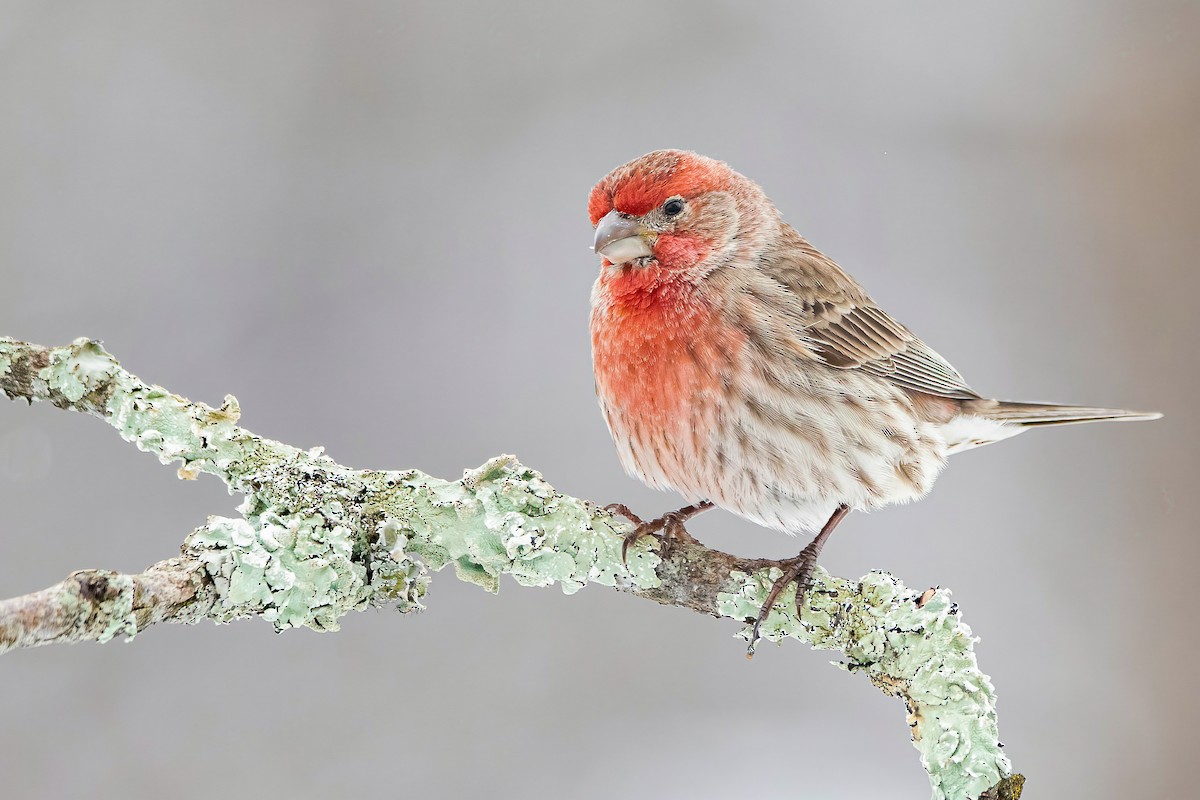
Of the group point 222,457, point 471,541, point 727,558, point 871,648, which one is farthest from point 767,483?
point 222,457

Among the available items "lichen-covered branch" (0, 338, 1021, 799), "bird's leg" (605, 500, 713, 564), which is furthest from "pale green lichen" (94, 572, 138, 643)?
"bird's leg" (605, 500, 713, 564)

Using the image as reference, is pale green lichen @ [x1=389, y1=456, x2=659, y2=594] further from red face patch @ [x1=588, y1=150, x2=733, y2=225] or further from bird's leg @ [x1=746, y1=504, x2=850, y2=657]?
red face patch @ [x1=588, y1=150, x2=733, y2=225]

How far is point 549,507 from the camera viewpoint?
2.08 m

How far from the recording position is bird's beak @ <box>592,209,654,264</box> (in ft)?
8.16

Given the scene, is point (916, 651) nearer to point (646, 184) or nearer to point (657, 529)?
point (657, 529)

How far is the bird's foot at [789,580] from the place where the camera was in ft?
6.67

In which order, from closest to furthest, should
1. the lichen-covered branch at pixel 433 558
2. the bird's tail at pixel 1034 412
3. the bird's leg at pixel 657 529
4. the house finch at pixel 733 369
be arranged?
the lichen-covered branch at pixel 433 558 < the bird's leg at pixel 657 529 < the house finch at pixel 733 369 < the bird's tail at pixel 1034 412

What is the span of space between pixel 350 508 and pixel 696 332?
95 centimetres

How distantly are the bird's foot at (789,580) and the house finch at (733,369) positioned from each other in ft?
0.41

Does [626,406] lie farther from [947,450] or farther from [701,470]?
[947,450]

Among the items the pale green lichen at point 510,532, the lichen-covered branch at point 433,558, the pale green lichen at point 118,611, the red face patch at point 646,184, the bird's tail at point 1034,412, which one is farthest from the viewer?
the bird's tail at point 1034,412

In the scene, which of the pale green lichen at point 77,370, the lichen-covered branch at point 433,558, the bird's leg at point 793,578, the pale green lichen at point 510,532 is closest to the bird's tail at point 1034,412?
the bird's leg at point 793,578

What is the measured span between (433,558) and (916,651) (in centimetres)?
94

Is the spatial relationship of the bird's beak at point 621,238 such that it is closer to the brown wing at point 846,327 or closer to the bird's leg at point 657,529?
the brown wing at point 846,327
